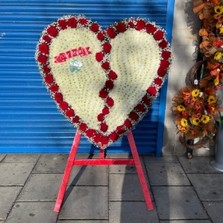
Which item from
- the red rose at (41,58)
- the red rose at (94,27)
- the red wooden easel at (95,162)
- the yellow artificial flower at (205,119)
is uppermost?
the red rose at (94,27)

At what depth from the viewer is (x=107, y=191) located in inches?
143

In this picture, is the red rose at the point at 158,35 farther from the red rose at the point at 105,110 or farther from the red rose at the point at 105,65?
the red rose at the point at 105,110

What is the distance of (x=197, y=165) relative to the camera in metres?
4.30

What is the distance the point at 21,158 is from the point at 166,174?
202 cm

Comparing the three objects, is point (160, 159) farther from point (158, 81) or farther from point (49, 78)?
point (49, 78)

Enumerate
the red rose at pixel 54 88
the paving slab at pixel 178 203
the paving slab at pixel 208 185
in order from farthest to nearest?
the paving slab at pixel 208 185 < the paving slab at pixel 178 203 < the red rose at pixel 54 88

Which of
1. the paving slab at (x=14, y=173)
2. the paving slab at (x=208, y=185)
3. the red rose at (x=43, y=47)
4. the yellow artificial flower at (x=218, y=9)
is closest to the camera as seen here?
the red rose at (x=43, y=47)

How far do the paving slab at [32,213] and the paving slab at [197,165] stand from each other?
188cm

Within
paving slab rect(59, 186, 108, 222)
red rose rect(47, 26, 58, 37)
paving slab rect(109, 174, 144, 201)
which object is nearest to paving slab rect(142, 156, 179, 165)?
paving slab rect(109, 174, 144, 201)

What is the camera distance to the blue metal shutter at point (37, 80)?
12.9 feet

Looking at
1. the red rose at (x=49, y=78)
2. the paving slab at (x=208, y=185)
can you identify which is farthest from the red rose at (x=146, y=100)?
the paving slab at (x=208, y=185)

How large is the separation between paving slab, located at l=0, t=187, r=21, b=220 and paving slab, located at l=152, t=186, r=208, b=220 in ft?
5.22

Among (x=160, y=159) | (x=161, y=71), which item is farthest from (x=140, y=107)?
(x=160, y=159)

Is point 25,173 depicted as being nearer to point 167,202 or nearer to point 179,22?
point 167,202
